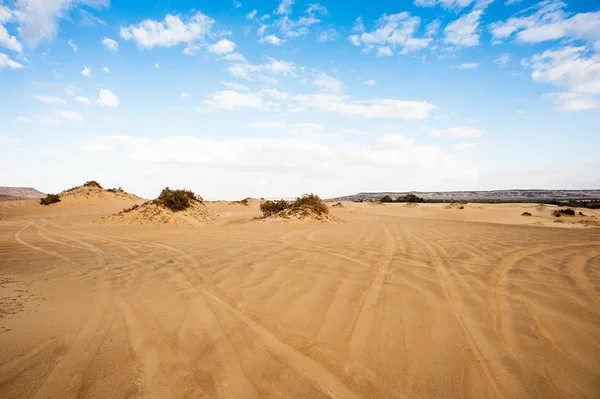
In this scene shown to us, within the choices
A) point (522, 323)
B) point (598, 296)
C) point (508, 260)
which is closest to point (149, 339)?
point (522, 323)

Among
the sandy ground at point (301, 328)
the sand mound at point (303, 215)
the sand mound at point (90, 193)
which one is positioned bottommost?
the sandy ground at point (301, 328)

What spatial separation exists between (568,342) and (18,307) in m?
5.40

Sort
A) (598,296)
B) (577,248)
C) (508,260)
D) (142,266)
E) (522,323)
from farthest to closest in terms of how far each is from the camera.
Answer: (577,248) → (508,260) → (142,266) → (598,296) → (522,323)

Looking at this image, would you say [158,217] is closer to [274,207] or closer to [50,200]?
[274,207]

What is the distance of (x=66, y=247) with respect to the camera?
23.2ft

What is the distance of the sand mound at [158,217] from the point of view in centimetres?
1278

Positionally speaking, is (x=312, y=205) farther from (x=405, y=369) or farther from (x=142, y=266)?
(x=405, y=369)

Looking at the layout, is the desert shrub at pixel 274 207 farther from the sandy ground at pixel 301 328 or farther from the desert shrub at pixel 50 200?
the desert shrub at pixel 50 200

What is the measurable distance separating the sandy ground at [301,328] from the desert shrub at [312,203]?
9306 mm

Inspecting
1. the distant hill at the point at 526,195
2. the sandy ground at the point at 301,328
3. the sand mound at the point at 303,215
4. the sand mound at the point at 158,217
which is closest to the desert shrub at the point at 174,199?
the sand mound at the point at 158,217

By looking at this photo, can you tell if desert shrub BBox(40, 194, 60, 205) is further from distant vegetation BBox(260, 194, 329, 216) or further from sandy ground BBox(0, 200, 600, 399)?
sandy ground BBox(0, 200, 600, 399)

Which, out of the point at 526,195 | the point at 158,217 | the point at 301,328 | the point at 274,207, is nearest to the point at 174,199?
the point at 158,217

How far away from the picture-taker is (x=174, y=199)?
1408 cm

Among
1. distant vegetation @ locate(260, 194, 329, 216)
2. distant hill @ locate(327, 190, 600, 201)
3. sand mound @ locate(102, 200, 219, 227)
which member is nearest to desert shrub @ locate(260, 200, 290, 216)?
distant vegetation @ locate(260, 194, 329, 216)
